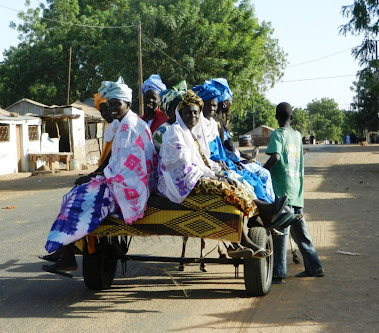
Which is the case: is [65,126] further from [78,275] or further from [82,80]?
[78,275]

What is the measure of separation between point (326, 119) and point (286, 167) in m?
129

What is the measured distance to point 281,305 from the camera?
5.80 m

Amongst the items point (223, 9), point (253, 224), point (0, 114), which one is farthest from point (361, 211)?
point (223, 9)

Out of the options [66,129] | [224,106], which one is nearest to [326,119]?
[66,129]

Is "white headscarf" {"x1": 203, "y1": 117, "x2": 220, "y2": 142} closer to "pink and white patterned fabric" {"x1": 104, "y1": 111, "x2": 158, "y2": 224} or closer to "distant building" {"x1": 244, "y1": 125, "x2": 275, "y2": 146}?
"pink and white patterned fabric" {"x1": 104, "y1": 111, "x2": 158, "y2": 224}

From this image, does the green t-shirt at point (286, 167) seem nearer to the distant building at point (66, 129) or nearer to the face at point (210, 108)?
the face at point (210, 108)

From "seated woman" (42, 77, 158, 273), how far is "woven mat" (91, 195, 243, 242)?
0.36 ft

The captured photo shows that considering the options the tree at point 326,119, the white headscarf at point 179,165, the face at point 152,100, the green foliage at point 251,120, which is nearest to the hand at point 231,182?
the white headscarf at point 179,165

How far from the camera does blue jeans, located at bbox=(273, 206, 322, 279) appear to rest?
6.72m

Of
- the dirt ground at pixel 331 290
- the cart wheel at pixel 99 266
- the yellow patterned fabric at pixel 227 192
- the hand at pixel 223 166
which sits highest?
the hand at pixel 223 166

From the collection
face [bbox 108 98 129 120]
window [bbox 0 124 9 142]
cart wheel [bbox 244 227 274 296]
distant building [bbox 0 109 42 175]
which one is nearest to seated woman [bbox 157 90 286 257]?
cart wheel [bbox 244 227 274 296]

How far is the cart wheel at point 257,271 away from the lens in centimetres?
592

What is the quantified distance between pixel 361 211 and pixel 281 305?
24.9 ft

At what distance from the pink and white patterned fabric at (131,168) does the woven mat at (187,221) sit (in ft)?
0.39
